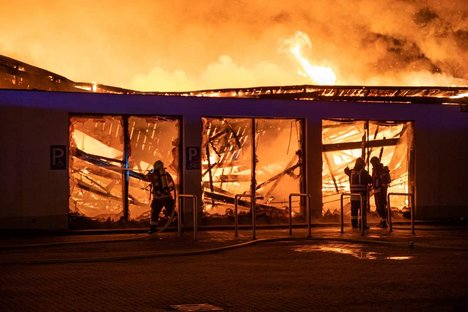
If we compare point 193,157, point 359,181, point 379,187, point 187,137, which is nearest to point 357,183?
point 359,181

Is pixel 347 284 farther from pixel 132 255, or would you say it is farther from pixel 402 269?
pixel 132 255

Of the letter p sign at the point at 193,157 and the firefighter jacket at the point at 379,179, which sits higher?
the letter p sign at the point at 193,157

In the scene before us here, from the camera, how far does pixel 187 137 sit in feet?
69.7

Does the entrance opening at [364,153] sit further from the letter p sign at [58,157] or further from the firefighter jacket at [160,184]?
the letter p sign at [58,157]

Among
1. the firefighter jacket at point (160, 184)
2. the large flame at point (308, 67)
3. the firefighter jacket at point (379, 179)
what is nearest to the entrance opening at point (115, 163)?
the firefighter jacket at point (160, 184)

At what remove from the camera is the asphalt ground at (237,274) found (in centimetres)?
912

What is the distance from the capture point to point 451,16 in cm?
3241

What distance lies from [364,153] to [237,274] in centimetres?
1266

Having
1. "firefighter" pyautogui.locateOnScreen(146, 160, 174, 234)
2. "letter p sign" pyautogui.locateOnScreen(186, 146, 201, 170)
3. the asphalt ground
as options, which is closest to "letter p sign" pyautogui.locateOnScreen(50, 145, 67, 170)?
"firefighter" pyautogui.locateOnScreen(146, 160, 174, 234)

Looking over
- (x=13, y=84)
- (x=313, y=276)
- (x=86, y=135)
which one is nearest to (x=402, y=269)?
(x=313, y=276)

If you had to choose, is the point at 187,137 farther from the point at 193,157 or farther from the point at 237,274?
the point at 237,274

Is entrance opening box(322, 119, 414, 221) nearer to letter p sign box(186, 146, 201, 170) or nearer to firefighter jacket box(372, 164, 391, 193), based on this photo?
firefighter jacket box(372, 164, 391, 193)

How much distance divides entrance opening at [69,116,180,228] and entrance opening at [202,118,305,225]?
41.8 inches

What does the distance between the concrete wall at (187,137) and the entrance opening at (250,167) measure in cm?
42
